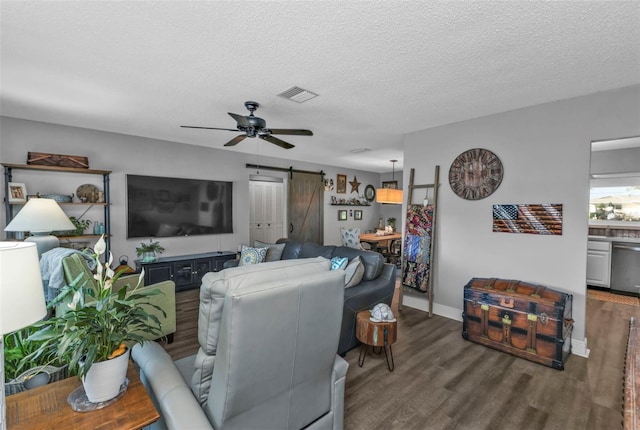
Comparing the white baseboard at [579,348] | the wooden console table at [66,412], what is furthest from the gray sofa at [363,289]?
the white baseboard at [579,348]

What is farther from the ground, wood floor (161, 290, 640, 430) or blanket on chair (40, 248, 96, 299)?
blanket on chair (40, 248, 96, 299)

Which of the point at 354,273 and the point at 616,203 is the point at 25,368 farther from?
the point at 616,203

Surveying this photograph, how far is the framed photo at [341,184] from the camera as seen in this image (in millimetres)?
7895

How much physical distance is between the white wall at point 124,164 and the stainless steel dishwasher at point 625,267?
242 inches

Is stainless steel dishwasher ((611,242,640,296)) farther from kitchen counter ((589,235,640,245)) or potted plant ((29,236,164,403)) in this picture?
potted plant ((29,236,164,403))

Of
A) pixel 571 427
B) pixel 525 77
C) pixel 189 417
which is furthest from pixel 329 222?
pixel 189 417

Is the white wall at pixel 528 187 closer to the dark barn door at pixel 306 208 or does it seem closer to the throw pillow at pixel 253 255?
the throw pillow at pixel 253 255

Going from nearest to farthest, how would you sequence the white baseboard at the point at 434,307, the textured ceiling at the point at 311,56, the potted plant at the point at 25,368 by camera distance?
the potted plant at the point at 25,368 < the textured ceiling at the point at 311,56 < the white baseboard at the point at 434,307

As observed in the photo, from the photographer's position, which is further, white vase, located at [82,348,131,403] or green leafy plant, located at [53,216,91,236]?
green leafy plant, located at [53,216,91,236]

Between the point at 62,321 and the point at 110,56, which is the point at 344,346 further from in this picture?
the point at 110,56

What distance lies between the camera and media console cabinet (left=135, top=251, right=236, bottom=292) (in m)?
4.46

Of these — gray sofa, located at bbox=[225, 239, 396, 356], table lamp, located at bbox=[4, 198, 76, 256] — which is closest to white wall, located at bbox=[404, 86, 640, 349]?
gray sofa, located at bbox=[225, 239, 396, 356]

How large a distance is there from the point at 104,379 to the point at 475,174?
12.8ft

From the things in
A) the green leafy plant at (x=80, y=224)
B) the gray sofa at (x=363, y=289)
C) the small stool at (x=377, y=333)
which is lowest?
the small stool at (x=377, y=333)
